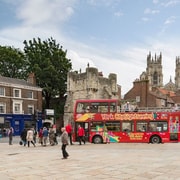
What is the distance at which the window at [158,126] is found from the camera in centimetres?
2633

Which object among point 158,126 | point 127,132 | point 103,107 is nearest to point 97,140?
point 127,132

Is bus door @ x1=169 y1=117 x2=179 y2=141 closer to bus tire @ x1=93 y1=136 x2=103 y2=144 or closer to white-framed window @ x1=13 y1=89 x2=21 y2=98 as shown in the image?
bus tire @ x1=93 y1=136 x2=103 y2=144

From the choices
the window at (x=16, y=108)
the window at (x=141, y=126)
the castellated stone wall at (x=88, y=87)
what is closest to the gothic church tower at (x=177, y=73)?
the castellated stone wall at (x=88, y=87)

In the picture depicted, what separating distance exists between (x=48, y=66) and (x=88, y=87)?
29.2 ft

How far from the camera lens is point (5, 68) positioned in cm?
5444

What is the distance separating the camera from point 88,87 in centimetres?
4881

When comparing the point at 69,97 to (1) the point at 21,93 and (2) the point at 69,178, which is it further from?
(2) the point at 69,178

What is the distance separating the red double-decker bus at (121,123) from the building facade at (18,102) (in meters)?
18.7

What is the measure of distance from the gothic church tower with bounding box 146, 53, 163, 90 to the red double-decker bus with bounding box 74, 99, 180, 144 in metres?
100

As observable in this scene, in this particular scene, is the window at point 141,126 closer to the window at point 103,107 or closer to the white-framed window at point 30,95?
the window at point 103,107

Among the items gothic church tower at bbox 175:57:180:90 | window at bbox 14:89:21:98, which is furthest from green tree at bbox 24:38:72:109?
gothic church tower at bbox 175:57:180:90

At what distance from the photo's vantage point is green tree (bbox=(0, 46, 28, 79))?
52.8 m

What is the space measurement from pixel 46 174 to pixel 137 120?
16.8m

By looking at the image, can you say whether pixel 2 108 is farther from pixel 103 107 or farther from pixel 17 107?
pixel 103 107
